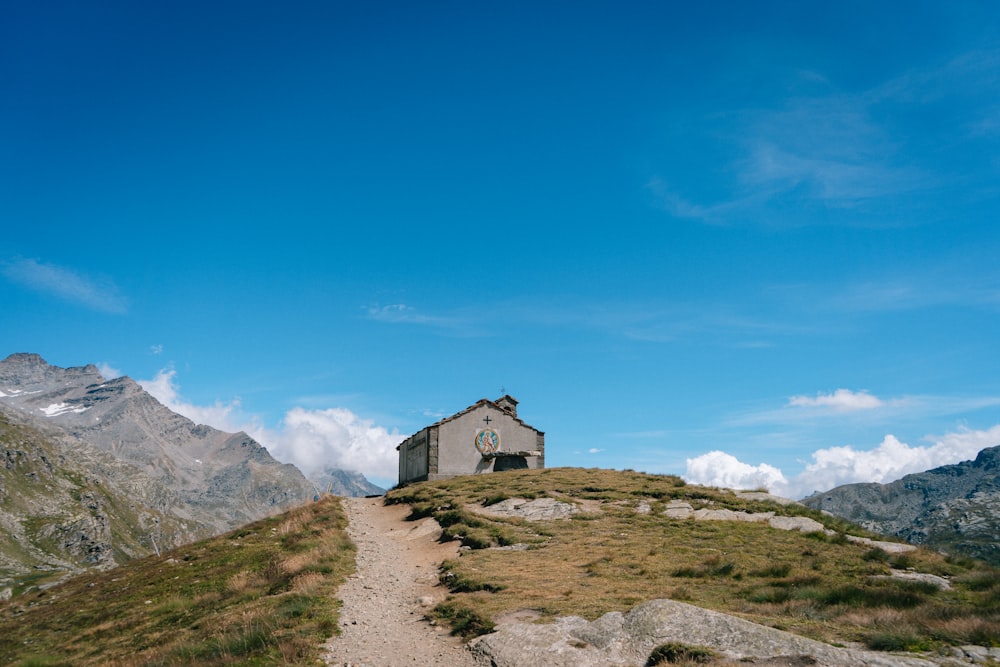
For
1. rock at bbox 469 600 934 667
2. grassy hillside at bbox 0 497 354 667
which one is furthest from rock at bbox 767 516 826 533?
grassy hillside at bbox 0 497 354 667

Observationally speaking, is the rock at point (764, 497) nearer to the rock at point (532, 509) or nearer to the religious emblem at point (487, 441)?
the rock at point (532, 509)

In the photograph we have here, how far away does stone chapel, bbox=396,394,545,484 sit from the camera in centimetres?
5959

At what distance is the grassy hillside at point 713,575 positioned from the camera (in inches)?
569

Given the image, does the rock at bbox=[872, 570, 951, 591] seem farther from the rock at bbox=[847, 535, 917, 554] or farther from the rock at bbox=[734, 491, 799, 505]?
the rock at bbox=[734, 491, 799, 505]

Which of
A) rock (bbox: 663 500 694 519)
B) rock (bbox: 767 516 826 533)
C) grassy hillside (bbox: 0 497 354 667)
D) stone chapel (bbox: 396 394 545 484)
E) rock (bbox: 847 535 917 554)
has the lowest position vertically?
grassy hillside (bbox: 0 497 354 667)

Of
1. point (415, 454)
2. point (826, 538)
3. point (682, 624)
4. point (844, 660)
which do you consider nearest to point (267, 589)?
point (682, 624)

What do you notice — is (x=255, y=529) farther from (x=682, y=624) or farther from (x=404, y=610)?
(x=682, y=624)

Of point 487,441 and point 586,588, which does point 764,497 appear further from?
point 487,441

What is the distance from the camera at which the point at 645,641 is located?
13.7 meters

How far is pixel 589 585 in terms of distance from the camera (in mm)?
19469

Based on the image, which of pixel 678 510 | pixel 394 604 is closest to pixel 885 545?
pixel 678 510

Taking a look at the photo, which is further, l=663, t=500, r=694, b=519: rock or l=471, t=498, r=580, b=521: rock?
l=471, t=498, r=580, b=521: rock

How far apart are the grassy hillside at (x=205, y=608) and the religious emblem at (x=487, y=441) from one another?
24356 mm

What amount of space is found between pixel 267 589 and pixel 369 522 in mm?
17757
